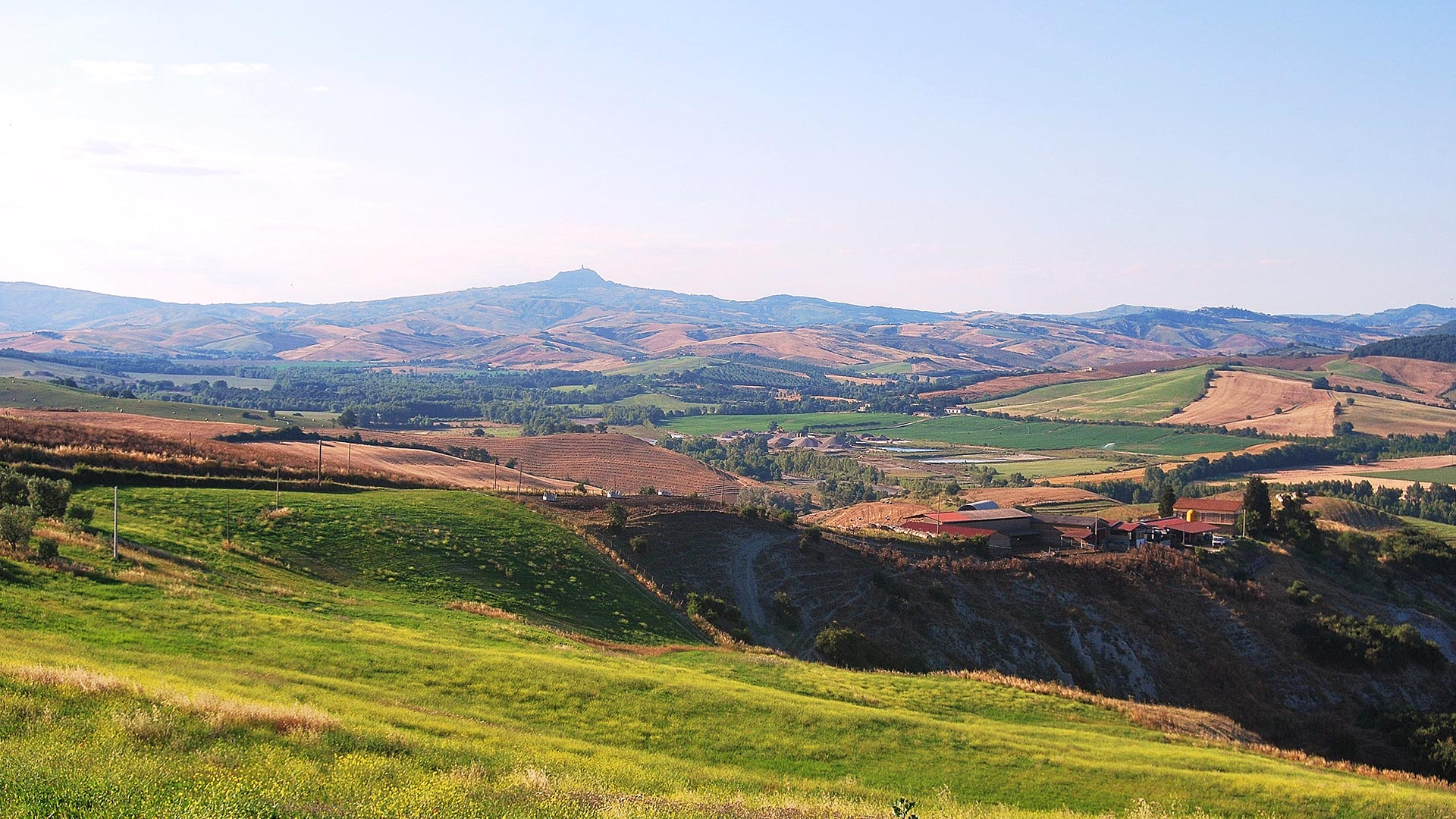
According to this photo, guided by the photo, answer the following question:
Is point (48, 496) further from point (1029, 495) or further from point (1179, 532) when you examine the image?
point (1029, 495)

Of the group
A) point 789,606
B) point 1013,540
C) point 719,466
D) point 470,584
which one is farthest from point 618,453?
point 470,584

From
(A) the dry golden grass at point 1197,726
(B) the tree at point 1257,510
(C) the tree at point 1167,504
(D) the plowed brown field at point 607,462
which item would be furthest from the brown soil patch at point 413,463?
(B) the tree at point 1257,510

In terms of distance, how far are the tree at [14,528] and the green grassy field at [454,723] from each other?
161 centimetres

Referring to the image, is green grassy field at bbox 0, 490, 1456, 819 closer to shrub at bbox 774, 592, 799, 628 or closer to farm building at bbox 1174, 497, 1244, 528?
shrub at bbox 774, 592, 799, 628

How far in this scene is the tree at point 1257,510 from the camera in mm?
92706

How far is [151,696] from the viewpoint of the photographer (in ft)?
55.1

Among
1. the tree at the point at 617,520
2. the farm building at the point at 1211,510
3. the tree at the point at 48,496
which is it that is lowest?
the farm building at the point at 1211,510

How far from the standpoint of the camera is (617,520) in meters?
63.4

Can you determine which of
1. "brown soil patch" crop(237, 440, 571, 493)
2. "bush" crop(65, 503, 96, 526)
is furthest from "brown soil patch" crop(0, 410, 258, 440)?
"bush" crop(65, 503, 96, 526)

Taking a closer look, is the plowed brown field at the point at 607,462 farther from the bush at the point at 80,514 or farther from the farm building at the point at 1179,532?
the bush at the point at 80,514

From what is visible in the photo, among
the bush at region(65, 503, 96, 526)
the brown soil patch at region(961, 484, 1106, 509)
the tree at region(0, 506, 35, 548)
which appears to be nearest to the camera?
the tree at region(0, 506, 35, 548)

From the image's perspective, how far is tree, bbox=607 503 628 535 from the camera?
208 feet

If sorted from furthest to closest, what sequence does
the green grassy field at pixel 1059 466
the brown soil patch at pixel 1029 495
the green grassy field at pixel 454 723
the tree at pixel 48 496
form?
1. the green grassy field at pixel 1059 466
2. the brown soil patch at pixel 1029 495
3. the tree at pixel 48 496
4. the green grassy field at pixel 454 723

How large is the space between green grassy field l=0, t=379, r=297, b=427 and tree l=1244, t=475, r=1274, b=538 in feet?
410
